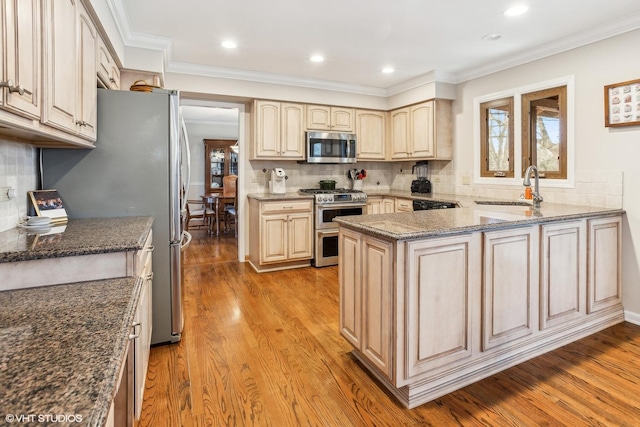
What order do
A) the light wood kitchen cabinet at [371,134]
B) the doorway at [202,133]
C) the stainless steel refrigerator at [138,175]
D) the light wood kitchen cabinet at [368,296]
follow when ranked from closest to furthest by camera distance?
the light wood kitchen cabinet at [368,296]
the stainless steel refrigerator at [138,175]
the light wood kitchen cabinet at [371,134]
the doorway at [202,133]

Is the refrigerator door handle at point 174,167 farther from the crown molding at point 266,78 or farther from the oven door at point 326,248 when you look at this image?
A: the oven door at point 326,248

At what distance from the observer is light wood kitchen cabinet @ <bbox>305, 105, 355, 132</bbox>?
484 centimetres

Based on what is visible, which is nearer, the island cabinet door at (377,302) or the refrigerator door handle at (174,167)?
the island cabinet door at (377,302)

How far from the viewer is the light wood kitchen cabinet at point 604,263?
8.84ft

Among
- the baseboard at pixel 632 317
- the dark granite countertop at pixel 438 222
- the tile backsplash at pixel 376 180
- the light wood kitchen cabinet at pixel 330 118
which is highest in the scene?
the light wood kitchen cabinet at pixel 330 118

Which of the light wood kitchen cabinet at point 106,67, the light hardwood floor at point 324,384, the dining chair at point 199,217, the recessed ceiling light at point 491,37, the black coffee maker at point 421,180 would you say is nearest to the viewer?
the light hardwood floor at point 324,384

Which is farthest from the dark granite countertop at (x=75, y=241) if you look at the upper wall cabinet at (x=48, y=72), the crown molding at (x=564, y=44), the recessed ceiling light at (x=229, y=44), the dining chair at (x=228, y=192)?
the dining chair at (x=228, y=192)

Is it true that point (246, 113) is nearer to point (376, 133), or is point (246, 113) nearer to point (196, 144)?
point (376, 133)

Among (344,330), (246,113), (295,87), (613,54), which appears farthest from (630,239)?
(246,113)

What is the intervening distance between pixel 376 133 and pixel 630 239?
10.6 feet

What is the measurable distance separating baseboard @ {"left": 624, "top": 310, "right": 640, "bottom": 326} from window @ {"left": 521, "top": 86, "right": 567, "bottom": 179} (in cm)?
125

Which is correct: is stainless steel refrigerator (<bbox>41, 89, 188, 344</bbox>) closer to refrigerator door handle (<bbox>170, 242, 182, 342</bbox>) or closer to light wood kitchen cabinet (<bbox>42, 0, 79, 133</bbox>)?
refrigerator door handle (<bbox>170, 242, 182, 342</bbox>)

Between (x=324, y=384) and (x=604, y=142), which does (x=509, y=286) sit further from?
(x=604, y=142)

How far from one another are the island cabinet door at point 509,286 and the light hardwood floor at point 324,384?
0.24 meters
